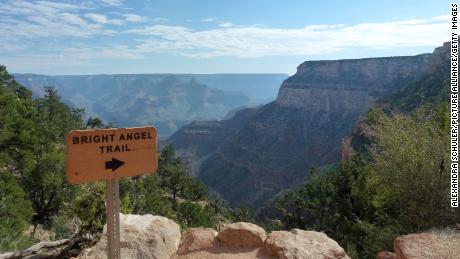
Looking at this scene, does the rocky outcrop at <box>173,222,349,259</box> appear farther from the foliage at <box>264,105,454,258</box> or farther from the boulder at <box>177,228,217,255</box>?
the foliage at <box>264,105,454,258</box>

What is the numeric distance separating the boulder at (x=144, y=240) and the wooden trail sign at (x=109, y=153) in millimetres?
2641

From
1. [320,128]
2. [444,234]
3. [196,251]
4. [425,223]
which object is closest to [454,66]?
[425,223]

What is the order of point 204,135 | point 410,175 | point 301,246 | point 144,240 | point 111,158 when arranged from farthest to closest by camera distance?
point 204,135
point 410,175
point 301,246
point 144,240
point 111,158

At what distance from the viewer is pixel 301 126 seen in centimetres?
11800

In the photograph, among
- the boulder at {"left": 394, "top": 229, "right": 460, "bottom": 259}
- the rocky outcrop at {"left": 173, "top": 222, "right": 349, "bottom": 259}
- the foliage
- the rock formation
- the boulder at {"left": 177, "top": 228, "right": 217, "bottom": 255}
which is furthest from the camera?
the foliage

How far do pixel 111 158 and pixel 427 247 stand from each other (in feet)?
19.7

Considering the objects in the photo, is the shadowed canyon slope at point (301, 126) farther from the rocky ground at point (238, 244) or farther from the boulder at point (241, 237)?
the boulder at point (241, 237)

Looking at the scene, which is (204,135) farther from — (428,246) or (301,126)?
(428,246)

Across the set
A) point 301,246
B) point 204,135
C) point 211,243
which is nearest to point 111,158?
point 211,243

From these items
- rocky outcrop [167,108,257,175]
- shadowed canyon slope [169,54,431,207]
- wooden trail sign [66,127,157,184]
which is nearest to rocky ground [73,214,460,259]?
wooden trail sign [66,127,157,184]

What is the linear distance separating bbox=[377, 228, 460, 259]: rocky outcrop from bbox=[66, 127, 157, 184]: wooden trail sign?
198 inches

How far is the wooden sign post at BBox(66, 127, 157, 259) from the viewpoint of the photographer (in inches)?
185

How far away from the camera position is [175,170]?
148ft

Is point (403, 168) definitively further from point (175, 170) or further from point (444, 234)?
point (175, 170)
